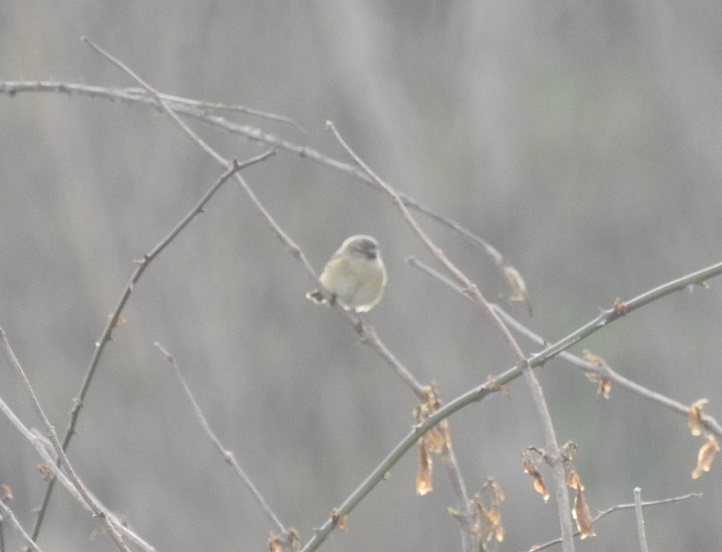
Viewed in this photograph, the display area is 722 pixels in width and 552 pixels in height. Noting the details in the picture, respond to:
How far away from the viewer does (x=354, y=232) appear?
Answer: 488 inches

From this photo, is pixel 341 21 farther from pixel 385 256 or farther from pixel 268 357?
pixel 268 357

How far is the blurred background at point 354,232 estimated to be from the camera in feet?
36.9

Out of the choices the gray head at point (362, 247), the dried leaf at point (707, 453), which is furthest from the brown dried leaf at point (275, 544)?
the gray head at point (362, 247)

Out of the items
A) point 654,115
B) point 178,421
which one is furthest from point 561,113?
point 178,421

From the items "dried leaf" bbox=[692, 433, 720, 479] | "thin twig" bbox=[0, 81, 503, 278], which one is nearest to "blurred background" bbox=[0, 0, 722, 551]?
"thin twig" bbox=[0, 81, 503, 278]

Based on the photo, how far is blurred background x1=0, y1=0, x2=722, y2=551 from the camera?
11.3 m

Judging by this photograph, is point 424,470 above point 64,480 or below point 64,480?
above

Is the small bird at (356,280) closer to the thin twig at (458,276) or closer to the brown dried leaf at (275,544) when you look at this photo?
the brown dried leaf at (275,544)

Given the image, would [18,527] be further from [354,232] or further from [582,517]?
[354,232]

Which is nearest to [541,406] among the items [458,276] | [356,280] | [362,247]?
[458,276]

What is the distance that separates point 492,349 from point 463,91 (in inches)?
91.8

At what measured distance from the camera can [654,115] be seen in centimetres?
1320

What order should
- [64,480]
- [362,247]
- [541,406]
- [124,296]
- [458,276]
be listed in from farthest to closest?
[362,247]
[124,296]
[64,480]
[458,276]
[541,406]

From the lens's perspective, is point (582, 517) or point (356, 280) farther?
point (356, 280)
